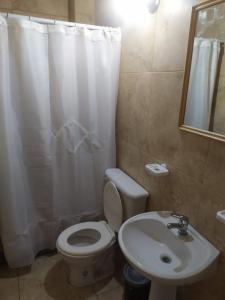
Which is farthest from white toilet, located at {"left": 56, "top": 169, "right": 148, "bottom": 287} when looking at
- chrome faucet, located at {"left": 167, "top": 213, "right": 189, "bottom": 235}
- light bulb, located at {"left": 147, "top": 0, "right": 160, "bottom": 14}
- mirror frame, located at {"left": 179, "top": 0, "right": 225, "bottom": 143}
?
light bulb, located at {"left": 147, "top": 0, "right": 160, "bottom": 14}

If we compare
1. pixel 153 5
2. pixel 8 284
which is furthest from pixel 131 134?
pixel 8 284

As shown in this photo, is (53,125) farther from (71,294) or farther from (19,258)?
(71,294)

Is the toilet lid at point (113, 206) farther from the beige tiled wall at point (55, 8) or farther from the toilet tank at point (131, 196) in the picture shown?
the beige tiled wall at point (55, 8)

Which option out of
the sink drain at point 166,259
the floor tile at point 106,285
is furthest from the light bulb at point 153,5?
the floor tile at point 106,285

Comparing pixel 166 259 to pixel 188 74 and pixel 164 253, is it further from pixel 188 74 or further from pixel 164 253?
pixel 188 74

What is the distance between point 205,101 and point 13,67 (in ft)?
4.09

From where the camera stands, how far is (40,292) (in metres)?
1.74

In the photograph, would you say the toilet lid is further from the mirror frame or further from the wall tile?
the wall tile

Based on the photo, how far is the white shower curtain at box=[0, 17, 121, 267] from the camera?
1579 mm

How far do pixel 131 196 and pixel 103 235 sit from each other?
441 millimetres

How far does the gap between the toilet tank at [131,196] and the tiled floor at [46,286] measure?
23.4 inches

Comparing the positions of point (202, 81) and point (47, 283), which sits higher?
point (202, 81)

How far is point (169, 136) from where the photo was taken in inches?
54.1

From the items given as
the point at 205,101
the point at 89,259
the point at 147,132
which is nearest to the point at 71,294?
the point at 89,259
